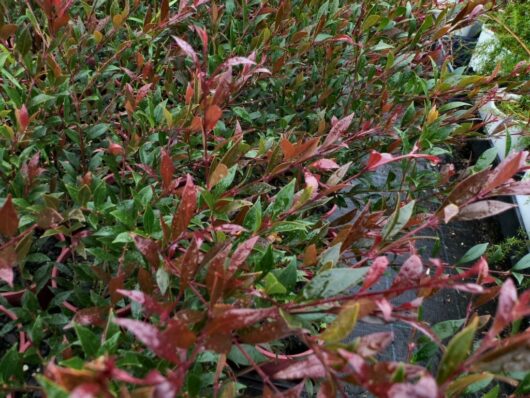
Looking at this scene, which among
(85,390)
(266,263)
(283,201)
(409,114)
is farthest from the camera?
(409,114)

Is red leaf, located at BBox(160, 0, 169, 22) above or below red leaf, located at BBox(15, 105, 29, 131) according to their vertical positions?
above

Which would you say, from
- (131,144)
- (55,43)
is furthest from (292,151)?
(55,43)

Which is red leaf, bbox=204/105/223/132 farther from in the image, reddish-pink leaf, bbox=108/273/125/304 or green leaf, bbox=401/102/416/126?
green leaf, bbox=401/102/416/126

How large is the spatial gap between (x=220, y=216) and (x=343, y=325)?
48 cm

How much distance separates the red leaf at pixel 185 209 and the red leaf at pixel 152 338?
313 mm

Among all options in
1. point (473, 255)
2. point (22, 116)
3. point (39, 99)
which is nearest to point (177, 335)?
point (22, 116)

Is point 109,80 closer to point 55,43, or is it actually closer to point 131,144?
point 55,43

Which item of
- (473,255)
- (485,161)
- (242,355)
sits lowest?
(473,255)

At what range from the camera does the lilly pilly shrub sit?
0.65m

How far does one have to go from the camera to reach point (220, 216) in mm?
1050

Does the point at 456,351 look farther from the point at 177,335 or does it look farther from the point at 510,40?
the point at 510,40

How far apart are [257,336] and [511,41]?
333cm

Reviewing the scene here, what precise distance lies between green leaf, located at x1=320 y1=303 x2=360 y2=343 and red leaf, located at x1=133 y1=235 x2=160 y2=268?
1.18ft

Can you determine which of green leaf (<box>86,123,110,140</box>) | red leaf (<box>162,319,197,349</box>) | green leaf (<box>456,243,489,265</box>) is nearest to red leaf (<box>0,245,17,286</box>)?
red leaf (<box>162,319,197,349</box>)
